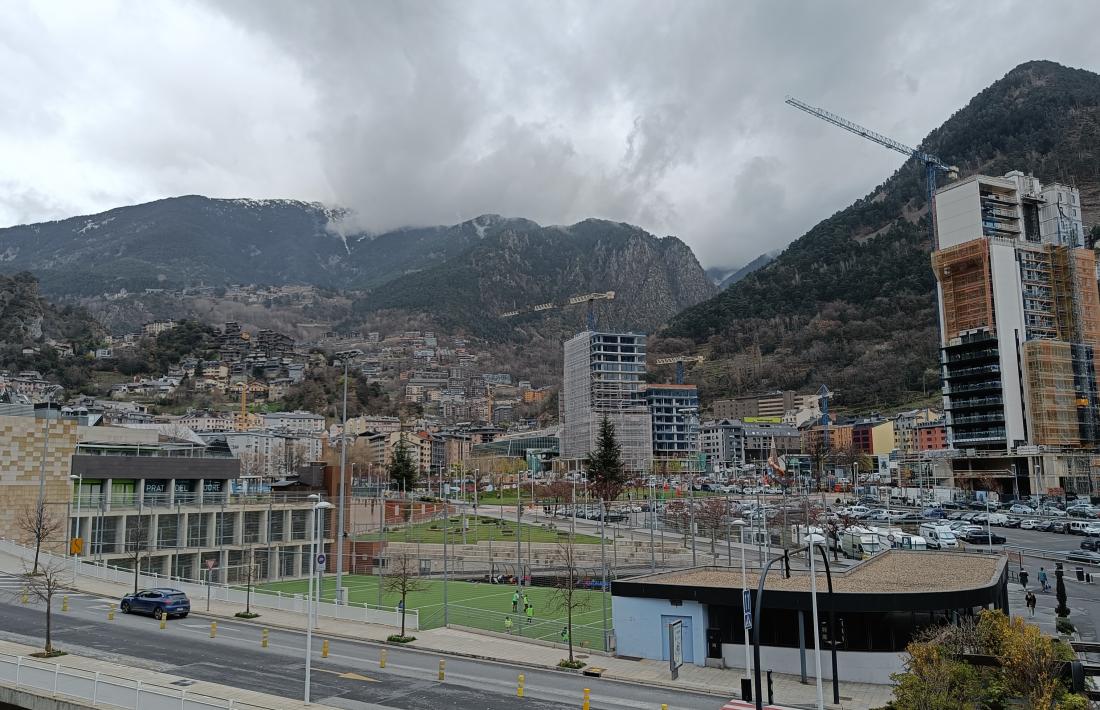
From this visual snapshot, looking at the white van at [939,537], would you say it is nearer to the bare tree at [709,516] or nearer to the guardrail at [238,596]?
the bare tree at [709,516]

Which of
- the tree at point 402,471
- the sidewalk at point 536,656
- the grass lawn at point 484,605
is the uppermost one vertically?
the tree at point 402,471

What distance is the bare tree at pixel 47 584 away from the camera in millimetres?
26594

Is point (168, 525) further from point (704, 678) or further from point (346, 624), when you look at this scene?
point (704, 678)

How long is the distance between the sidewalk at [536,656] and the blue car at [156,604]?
201 centimetres

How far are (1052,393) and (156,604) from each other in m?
133

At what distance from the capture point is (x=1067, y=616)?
127 feet

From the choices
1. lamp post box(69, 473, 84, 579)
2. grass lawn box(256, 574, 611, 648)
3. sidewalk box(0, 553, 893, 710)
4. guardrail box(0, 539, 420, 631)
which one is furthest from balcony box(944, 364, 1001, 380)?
lamp post box(69, 473, 84, 579)

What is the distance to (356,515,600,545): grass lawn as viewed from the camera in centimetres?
7025

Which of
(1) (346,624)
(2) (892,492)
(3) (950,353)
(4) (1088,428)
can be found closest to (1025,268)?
(3) (950,353)

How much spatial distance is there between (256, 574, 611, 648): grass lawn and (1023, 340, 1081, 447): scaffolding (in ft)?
337

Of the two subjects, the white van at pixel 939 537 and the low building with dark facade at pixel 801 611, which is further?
the white van at pixel 939 537

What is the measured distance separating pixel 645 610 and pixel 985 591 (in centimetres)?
1230

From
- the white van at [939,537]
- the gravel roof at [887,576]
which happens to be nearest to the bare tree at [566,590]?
the gravel roof at [887,576]

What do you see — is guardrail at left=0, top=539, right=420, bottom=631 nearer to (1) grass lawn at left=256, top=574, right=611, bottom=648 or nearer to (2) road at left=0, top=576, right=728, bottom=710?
(1) grass lawn at left=256, top=574, right=611, bottom=648
